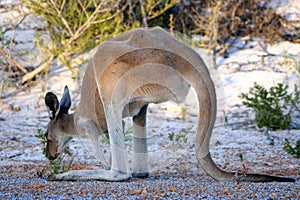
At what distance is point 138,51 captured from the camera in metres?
3.01

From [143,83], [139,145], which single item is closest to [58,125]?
[139,145]

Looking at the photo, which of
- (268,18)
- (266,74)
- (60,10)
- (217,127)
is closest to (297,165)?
(217,127)

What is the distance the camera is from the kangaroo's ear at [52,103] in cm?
346

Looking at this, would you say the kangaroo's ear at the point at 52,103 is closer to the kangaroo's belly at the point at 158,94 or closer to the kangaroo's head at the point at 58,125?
the kangaroo's head at the point at 58,125

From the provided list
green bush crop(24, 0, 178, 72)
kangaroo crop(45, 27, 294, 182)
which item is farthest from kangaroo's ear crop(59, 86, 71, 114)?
green bush crop(24, 0, 178, 72)

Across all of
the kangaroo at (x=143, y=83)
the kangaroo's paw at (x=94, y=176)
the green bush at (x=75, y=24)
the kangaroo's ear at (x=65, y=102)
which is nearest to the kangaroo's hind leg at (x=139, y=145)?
the kangaroo at (x=143, y=83)

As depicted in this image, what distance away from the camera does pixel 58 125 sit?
3.61m

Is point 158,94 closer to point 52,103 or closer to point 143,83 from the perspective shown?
point 143,83

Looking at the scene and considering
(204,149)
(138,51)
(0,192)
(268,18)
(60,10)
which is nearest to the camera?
(0,192)

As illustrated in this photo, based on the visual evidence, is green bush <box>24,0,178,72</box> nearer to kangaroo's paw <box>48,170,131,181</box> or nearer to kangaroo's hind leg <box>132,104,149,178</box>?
kangaroo's hind leg <box>132,104,149,178</box>

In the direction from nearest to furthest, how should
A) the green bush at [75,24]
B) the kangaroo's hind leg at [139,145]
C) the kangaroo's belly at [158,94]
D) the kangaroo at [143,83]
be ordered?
the kangaroo at [143,83], the kangaroo's belly at [158,94], the kangaroo's hind leg at [139,145], the green bush at [75,24]

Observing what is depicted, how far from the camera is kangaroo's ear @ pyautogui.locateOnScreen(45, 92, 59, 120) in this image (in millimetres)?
3463

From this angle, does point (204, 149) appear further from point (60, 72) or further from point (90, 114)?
point (60, 72)

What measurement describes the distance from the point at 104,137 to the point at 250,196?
189cm
